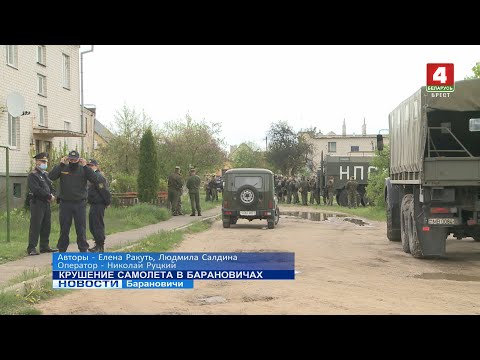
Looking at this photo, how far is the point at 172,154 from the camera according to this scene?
40.3 m

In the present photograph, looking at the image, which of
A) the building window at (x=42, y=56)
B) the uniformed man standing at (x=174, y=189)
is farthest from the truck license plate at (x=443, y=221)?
the building window at (x=42, y=56)

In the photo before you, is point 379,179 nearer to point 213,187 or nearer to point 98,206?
point 213,187

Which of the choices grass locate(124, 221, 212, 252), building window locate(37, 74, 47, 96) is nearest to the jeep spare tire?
grass locate(124, 221, 212, 252)

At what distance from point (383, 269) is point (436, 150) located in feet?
10.6

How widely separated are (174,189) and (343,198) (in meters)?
16.0

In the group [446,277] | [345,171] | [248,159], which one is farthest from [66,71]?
[248,159]

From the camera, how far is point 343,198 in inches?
1517

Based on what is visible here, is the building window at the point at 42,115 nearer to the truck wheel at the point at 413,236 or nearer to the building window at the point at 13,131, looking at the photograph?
the building window at the point at 13,131

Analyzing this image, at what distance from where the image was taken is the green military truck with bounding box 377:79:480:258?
38.1ft

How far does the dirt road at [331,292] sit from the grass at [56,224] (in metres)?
3.16

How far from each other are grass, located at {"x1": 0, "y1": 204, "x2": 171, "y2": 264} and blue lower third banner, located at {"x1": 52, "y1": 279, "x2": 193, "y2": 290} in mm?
2691
